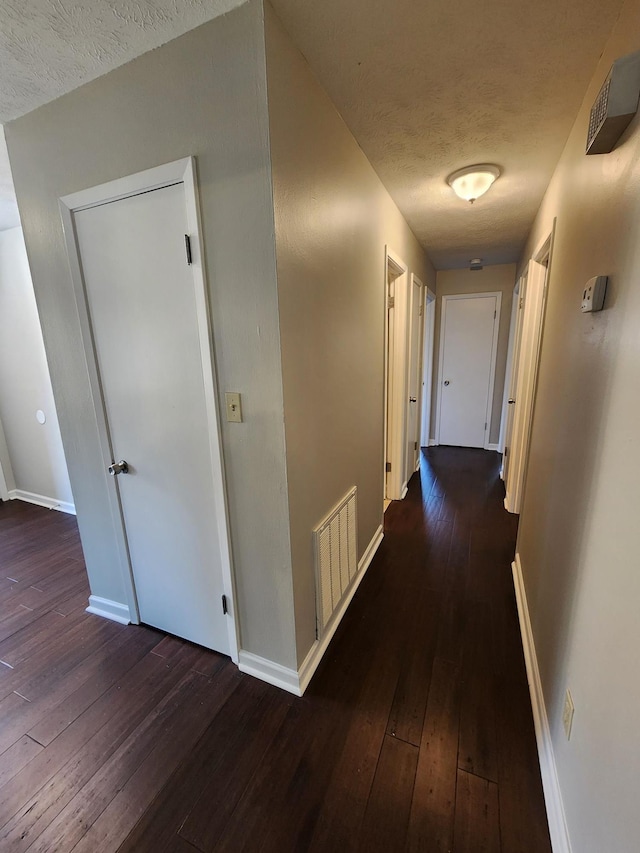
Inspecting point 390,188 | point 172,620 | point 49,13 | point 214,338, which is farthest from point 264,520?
point 390,188

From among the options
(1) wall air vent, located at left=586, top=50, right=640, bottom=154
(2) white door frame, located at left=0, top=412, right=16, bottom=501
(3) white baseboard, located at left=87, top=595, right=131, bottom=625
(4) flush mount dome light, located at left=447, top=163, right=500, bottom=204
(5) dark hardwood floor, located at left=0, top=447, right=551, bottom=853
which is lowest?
(5) dark hardwood floor, located at left=0, top=447, right=551, bottom=853

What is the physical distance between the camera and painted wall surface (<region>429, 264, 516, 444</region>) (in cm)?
444

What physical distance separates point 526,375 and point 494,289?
2.18m

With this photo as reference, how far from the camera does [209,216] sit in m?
1.22

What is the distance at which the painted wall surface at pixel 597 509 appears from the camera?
74 cm

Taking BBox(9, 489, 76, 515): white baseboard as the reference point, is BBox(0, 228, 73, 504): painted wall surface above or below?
above

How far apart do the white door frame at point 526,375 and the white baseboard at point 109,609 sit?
8.33 feet

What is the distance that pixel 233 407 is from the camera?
1338 millimetres

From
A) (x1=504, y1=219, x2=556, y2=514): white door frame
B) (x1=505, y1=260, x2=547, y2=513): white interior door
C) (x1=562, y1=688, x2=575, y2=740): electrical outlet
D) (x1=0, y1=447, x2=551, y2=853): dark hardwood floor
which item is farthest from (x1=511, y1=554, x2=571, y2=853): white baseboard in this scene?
(x1=505, y1=260, x2=547, y2=513): white interior door

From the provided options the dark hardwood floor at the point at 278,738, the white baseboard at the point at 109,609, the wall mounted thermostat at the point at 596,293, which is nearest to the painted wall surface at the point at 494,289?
the dark hardwood floor at the point at 278,738

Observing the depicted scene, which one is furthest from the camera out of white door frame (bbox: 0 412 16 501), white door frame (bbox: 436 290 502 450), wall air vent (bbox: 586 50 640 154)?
white door frame (bbox: 436 290 502 450)

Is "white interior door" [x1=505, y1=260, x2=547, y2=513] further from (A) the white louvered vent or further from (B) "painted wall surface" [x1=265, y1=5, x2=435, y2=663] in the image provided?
(A) the white louvered vent

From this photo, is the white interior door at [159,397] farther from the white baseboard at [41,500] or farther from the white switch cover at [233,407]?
the white baseboard at [41,500]

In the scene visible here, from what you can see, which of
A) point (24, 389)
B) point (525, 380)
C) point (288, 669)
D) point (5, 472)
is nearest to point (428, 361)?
point (525, 380)
